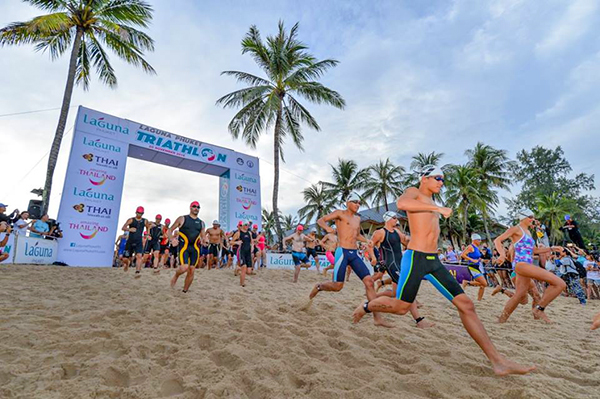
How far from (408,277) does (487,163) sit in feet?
111

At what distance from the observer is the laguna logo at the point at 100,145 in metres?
12.9

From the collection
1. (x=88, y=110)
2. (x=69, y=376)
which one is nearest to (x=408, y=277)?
(x=69, y=376)

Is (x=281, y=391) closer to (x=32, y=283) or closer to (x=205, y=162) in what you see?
(x=32, y=283)

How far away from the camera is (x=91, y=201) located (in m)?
12.6

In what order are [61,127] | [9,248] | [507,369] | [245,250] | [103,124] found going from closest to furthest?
[507,369] → [245,250] → [9,248] → [61,127] → [103,124]

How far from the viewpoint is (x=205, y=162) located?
16.4 m

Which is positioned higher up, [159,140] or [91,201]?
[159,140]

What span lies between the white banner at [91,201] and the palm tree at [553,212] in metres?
36.9

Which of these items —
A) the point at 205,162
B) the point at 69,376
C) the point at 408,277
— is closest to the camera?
the point at 69,376

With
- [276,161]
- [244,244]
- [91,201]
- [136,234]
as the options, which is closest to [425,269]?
[244,244]

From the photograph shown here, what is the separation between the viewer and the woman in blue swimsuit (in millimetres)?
4930

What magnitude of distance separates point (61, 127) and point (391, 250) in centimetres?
1382

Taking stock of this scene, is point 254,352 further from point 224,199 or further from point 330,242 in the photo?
point 224,199

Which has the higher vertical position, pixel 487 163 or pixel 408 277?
pixel 487 163
